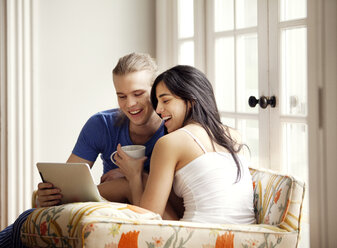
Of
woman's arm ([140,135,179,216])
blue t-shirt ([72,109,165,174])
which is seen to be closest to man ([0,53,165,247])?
blue t-shirt ([72,109,165,174])

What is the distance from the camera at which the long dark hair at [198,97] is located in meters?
1.84

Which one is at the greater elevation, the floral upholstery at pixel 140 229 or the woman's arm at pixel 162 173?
the woman's arm at pixel 162 173

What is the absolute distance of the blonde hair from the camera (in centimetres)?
219

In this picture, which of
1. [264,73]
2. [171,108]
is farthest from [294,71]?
[171,108]

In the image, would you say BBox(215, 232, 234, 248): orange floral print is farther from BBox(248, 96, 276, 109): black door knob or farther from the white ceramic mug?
BBox(248, 96, 276, 109): black door knob

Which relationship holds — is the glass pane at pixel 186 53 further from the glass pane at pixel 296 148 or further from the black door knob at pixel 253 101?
the glass pane at pixel 296 148

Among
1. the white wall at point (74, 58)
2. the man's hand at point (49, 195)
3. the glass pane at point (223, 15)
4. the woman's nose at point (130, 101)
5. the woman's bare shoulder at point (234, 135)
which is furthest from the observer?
the white wall at point (74, 58)

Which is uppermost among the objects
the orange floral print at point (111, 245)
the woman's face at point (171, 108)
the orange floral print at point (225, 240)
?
the woman's face at point (171, 108)

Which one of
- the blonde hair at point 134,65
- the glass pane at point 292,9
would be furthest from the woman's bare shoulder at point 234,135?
the glass pane at point 292,9

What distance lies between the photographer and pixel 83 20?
10.5ft

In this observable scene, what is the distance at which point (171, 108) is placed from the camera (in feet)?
6.16

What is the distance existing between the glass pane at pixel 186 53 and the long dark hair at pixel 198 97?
4.26 ft

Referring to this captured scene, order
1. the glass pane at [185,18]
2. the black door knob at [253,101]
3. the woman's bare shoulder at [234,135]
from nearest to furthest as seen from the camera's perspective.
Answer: the woman's bare shoulder at [234,135], the black door knob at [253,101], the glass pane at [185,18]

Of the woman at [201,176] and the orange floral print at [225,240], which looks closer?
the orange floral print at [225,240]
